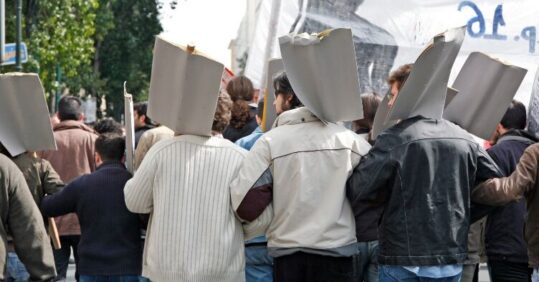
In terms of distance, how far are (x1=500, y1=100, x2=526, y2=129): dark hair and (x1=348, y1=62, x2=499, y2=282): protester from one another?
181 centimetres

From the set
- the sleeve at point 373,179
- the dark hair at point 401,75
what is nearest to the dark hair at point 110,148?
the sleeve at point 373,179

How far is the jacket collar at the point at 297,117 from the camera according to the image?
16.9 feet

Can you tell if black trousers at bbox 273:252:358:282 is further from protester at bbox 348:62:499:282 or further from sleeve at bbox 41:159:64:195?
sleeve at bbox 41:159:64:195

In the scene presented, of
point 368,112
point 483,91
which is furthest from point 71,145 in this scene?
point 483,91

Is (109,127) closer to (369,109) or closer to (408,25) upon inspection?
(369,109)

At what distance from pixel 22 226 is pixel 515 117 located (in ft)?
9.80

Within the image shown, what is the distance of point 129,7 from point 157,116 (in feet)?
114

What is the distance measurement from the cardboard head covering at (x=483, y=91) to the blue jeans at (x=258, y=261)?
1327 millimetres

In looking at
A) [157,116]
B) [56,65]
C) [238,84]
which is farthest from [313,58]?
[56,65]

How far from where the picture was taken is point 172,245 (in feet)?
17.1

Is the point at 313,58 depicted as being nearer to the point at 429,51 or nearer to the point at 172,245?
the point at 429,51

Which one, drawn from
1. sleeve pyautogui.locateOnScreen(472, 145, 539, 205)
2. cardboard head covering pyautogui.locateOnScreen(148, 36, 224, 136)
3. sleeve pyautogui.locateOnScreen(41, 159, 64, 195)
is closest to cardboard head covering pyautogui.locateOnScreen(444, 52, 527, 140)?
sleeve pyautogui.locateOnScreen(472, 145, 539, 205)

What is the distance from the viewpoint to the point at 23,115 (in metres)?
6.06

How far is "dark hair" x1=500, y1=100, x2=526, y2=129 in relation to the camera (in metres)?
6.57
